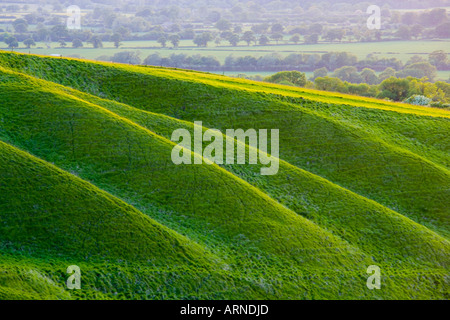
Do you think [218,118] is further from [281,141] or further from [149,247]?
[149,247]

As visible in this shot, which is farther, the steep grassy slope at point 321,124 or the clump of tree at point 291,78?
the clump of tree at point 291,78

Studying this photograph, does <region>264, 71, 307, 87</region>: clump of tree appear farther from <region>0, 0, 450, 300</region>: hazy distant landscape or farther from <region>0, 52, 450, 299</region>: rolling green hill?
<region>0, 52, 450, 299</region>: rolling green hill

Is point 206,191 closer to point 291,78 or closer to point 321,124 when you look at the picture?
point 321,124

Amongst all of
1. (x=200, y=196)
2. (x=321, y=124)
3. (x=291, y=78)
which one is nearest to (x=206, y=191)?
(x=200, y=196)

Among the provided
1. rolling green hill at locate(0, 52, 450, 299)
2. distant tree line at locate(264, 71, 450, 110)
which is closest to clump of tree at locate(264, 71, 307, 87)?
distant tree line at locate(264, 71, 450, 110)

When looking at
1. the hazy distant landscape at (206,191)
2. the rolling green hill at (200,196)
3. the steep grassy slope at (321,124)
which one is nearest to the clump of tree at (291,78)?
the steep grassy slope at (321,124)

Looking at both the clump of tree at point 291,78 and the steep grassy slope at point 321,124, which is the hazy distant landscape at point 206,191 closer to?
the steep grassy slope at point 321,124

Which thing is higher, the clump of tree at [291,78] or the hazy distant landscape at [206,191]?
the clump of tree at [291,78]
